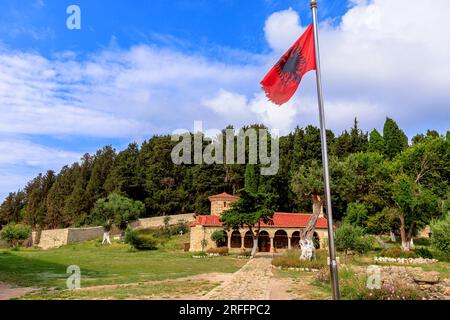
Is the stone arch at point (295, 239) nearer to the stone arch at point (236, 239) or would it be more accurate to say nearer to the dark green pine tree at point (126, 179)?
the stone arch at point (236, 239)

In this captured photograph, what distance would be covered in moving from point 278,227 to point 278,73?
33.4 metres

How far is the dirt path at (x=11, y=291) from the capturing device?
10062 millimetres

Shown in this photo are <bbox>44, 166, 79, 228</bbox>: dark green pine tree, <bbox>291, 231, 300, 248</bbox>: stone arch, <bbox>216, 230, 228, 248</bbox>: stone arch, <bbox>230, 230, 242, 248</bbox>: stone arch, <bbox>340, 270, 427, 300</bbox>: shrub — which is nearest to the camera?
<bbox>340, 270, 427, 300</bbox>: shrub

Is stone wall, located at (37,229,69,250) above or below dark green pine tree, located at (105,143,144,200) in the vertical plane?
below

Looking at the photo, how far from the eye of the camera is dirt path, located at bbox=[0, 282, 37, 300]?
33.0 ft

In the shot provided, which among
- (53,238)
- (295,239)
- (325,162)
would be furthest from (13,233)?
(325,162)

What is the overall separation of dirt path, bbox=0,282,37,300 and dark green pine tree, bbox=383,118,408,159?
178 ft

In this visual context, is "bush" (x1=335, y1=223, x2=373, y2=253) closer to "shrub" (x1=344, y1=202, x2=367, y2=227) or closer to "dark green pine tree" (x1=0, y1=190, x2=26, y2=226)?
"shrub" (x1=344, y1=202, x2=367, y2=227)

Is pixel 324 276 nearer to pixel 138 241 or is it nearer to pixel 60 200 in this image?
pixel 138 241

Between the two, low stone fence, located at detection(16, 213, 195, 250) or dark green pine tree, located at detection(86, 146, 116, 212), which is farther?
dark green pine tree, located at detection(86, 146, 116, 212)

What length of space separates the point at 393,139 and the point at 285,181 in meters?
19.3

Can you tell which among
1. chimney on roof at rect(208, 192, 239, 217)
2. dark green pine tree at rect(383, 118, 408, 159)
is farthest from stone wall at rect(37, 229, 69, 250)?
dark green pine tree at rect(383, 118, 408, 159)
